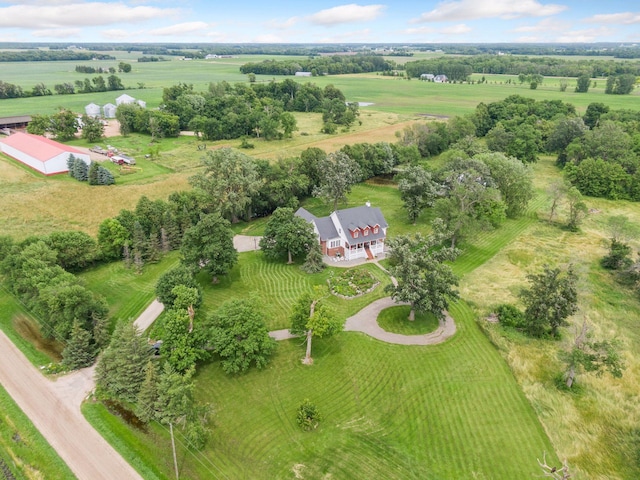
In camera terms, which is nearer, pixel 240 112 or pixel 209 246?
pixel 209 246

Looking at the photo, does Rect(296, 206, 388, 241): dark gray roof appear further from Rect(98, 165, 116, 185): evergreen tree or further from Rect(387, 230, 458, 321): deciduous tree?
Rect(98, 165, 116, 185): evergreen tree

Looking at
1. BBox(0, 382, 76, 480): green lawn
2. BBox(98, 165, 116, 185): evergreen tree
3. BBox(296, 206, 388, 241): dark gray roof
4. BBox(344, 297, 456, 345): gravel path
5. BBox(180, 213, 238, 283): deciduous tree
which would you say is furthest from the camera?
BBox(98, 165, 116, 185): evergreen tree

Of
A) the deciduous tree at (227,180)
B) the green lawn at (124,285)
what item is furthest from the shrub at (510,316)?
the deciduous tree at (227,180)

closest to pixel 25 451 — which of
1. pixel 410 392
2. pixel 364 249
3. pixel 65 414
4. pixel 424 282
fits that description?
pixel 65 414

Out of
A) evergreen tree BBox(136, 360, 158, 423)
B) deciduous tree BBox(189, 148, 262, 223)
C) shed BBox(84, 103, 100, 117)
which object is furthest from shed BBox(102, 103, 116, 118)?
evergreen tree BBox(136, 360, 158, 423)

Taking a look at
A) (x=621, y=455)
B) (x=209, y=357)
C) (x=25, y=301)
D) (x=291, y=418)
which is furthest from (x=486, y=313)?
(x=25, y=301)

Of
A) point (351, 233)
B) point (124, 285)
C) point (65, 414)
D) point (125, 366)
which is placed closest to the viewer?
point (65, 414)

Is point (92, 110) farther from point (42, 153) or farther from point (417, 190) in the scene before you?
point (417, 190)
